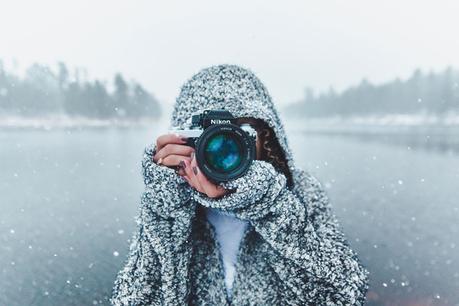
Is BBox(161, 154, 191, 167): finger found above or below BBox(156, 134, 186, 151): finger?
below

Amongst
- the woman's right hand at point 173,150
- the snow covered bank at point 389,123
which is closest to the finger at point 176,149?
the woman's right hand at point 173,150

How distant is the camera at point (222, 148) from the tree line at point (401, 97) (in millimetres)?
50711

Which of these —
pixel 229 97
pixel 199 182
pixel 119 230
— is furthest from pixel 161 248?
pixel 119 230

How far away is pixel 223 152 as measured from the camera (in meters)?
1.01

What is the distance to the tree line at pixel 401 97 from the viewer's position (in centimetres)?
4706

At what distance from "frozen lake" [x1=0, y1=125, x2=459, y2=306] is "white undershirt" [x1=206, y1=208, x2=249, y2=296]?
9.79ft

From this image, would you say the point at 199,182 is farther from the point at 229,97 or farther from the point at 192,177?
the point at 229,97

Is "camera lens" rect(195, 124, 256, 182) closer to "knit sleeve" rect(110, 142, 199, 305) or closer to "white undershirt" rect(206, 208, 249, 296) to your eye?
"knit sleeve" rect(110, 142, 199, 305)

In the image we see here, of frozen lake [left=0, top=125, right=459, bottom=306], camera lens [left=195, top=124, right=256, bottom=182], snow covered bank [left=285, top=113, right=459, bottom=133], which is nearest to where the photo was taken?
camera lens [left=195, top=124, right=256, bottom=182]

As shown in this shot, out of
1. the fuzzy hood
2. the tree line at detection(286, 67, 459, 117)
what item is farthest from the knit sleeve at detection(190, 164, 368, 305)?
the tree line at detection(286, 67, 459, 117)

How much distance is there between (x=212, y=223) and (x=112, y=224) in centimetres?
532

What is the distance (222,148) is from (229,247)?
38 cm

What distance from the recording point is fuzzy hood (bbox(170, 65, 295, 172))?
123cm

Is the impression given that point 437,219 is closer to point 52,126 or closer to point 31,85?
point 31,85
